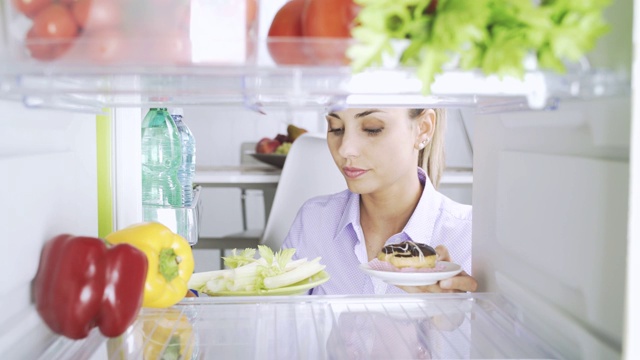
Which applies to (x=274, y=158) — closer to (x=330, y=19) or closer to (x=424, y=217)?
(x=424, y=217)

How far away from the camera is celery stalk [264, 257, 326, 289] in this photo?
153 centimetres

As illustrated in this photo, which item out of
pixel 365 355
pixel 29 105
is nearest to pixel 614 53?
pixel 365 355

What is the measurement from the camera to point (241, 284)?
1.57 m

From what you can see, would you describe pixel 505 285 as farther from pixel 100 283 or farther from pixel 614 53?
pixel 100 283

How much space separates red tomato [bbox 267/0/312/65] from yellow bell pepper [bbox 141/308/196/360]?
46cm

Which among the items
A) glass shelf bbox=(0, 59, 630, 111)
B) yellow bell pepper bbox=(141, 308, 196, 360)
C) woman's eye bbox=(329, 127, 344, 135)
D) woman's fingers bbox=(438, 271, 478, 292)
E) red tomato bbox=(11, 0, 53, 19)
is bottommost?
yellow bell pepper bbox=(141, 308, 196, 360)

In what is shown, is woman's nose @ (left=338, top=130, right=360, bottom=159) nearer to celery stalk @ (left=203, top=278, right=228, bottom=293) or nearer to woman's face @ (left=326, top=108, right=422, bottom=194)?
woman's face @ (left=326, top=108, right=422, bottom=194)

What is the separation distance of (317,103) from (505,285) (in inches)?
19.0

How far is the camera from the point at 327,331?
1.08 metres

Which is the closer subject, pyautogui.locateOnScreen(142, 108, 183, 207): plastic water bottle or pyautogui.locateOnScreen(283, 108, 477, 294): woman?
pyautogui.locateOnScreen(142, 108, 183, 207): plastic water bottle

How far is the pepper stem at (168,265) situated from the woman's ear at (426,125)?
1581mm

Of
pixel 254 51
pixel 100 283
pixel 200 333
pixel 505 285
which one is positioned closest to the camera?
pixel 254 51

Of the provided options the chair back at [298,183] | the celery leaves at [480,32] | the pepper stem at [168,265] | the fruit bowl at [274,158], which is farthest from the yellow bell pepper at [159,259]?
the fruit bowl at [274,158]

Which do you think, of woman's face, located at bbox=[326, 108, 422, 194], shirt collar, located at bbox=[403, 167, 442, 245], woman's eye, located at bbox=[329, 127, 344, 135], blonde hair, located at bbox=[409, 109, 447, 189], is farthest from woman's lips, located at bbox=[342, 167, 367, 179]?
blonde hair, located at bbox=[409, 109, 447, 189]
